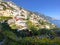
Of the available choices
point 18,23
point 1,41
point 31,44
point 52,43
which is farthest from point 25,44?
point 18,23

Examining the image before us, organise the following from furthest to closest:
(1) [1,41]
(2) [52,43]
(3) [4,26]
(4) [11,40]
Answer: (3) [4,26], (1) [1,41], (4) [11,40], (2) [52,43]

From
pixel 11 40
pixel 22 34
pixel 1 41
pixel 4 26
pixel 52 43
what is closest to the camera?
pixel 52 43

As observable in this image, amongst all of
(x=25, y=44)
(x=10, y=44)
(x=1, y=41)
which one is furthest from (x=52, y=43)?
(x=1, y=41)

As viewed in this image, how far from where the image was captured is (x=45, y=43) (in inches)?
1522

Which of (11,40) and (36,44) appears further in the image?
(11,40)

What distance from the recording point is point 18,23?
227 feet

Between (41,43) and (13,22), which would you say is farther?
(13,22)

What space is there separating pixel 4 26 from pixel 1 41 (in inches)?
619

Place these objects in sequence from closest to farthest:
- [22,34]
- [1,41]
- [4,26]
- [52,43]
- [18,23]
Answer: [52,43] → [1,41] → [22,34] → [4,26] → [18,23]

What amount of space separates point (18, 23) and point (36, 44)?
3083cm

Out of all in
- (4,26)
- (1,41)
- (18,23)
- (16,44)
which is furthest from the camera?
(18,23)

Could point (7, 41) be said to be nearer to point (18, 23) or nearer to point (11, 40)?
point (11, 40)

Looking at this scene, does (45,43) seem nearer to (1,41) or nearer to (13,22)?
(1,41)

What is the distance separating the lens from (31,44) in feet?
126
